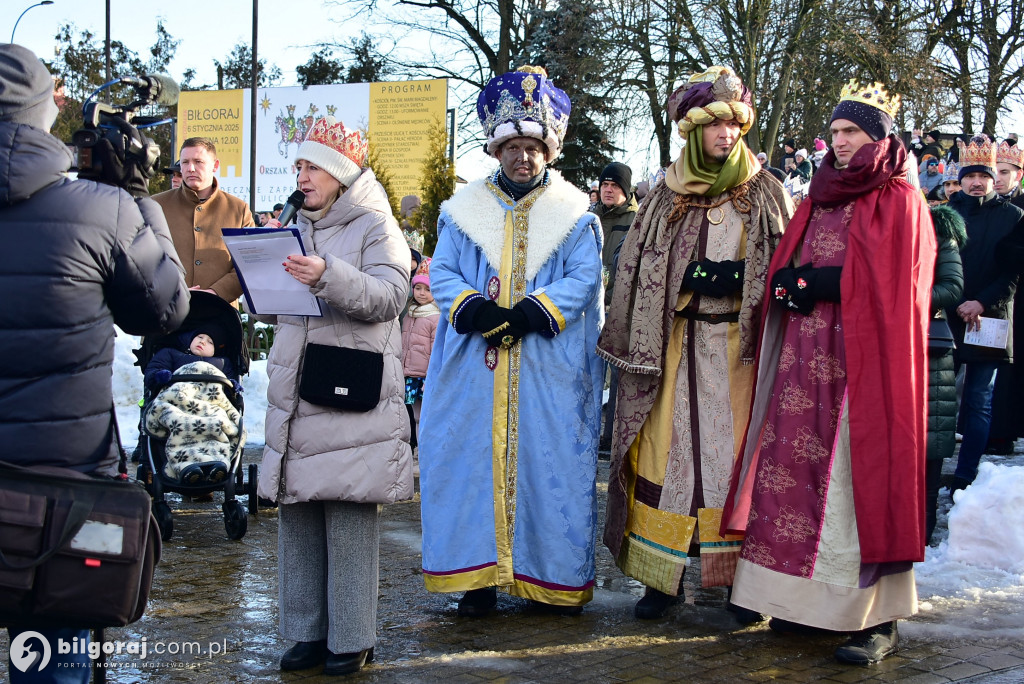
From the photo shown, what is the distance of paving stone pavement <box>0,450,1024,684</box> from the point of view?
3842mm

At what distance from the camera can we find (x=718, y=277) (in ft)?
15.1

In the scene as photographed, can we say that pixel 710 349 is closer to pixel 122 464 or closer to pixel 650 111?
pixel 122 464

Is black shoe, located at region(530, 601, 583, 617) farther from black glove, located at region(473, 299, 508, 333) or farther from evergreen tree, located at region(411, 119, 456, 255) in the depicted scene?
evergreen tree, located at region(411, 119, 456, 255)

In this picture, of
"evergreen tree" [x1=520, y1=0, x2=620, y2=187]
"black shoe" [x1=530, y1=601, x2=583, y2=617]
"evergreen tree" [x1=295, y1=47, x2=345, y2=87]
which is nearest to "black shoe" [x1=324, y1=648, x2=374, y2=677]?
"black shoe" [x1=530, y1=601, x2=583, y2=617]

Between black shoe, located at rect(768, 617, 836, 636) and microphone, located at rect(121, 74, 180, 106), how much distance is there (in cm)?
314

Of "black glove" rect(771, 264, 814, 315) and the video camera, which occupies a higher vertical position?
the video camera

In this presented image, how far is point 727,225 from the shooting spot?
4734mm

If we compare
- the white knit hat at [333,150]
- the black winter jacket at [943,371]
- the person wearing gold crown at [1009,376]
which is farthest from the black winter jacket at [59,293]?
the person wearing gold crown at [1009,376]

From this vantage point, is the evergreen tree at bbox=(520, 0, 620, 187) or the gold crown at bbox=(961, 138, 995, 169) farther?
the evergreen tree at bbox=(520, 0, 620, 187)

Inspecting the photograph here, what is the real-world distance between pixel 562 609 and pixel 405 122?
2302 centimetres

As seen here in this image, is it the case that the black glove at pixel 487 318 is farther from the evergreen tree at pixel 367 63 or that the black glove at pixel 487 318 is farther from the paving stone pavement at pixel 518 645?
the evergreen tree at pixel 367 63

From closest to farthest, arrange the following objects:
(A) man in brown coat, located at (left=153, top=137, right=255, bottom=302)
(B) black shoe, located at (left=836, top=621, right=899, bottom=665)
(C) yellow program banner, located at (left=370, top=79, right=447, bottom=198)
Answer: (B) black shoe, located at (left=836, top=621, right=899, bottom=665)
(A) man in brown coat, located at (left=153, top=137, right=255, bottom=302)
(C) yellow program banner, located at (left=370, top=79, right=447, bottom=198)

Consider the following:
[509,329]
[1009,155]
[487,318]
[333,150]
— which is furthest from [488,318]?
[1009,155]

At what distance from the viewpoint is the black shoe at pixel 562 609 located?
468cm
